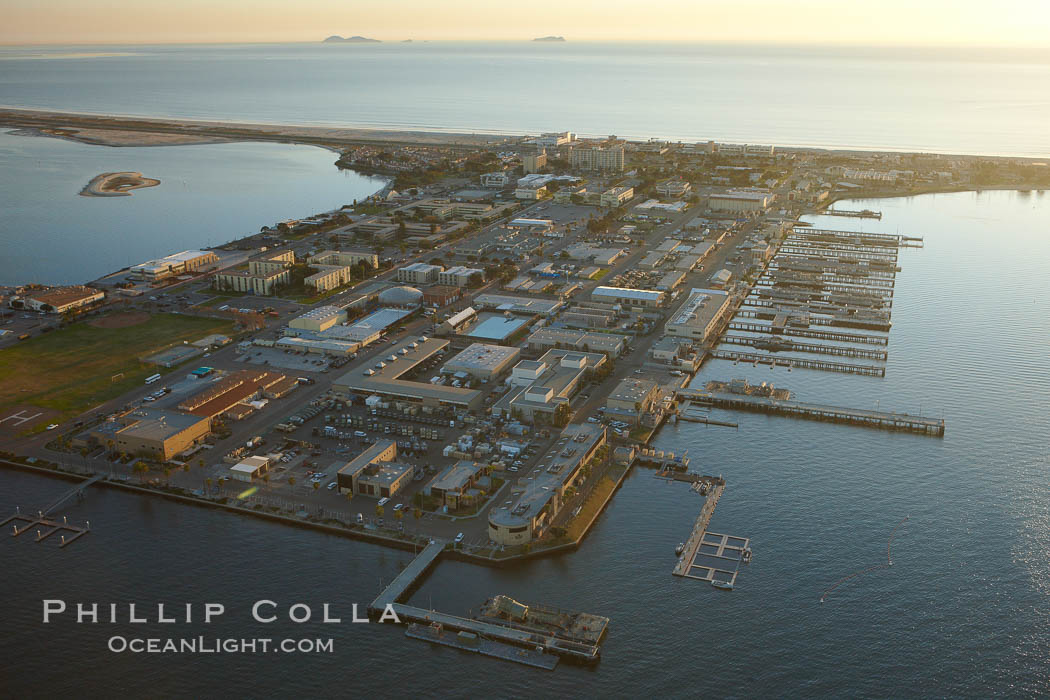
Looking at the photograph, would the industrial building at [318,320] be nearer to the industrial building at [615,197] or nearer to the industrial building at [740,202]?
the industrial building at [615,197]

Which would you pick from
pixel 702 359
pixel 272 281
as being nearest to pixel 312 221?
pixel 272 281

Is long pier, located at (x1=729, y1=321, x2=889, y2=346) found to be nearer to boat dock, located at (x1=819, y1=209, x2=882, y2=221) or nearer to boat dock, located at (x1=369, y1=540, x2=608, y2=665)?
boat dock, located at (x1=369, y1=540, x2=608, y2=665)

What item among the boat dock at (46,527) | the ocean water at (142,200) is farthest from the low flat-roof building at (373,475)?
the ocean water at (142,200)

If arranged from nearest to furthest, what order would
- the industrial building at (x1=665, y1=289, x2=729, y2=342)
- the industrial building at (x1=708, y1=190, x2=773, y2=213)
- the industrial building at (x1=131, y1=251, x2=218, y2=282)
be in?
the industrial building at (x1=665, y1=289, x2=729, y2=342)
the industrial building at (x1=131, y1=251, x2=218, y2=282)
the industrial building at (x1=708, y1=190, x2=773, y2=213)

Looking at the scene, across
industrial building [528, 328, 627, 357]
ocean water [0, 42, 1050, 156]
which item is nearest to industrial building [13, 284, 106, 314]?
industrial building [528, 328, 627, 357]

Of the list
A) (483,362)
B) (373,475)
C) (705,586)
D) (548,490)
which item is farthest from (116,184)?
(705,586)

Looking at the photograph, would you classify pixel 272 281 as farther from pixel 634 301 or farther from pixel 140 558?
pixel 140 558
